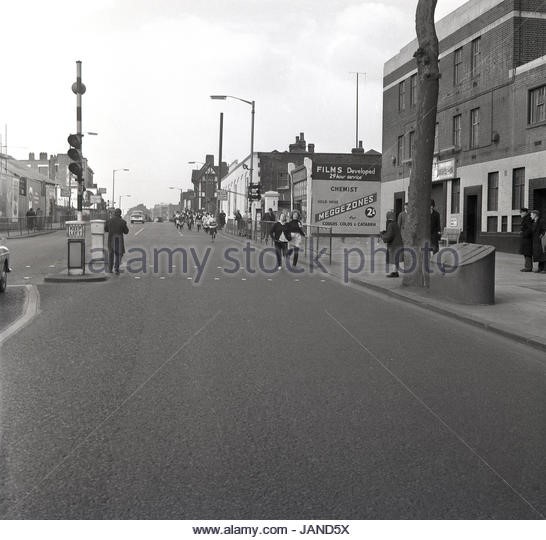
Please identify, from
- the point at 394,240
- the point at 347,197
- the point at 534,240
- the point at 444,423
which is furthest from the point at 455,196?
the point at 444,423

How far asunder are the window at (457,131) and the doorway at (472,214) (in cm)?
243

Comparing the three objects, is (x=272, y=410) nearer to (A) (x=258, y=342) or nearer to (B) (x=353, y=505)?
(B) (x=353, y=505)

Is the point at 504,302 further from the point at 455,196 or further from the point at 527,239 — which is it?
the point at 455,196

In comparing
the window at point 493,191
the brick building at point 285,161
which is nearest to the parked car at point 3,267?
the window at point 493,191

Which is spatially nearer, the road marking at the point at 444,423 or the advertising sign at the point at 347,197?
the road marking at the point at 444,423

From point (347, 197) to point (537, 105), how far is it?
1683 centimetres

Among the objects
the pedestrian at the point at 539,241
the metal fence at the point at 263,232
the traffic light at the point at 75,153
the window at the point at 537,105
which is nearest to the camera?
the traffic light at the point at 75,153

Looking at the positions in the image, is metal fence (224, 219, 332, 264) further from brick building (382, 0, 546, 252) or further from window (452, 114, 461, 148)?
window (452, 114, 461, 148)

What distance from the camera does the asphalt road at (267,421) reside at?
154 inches

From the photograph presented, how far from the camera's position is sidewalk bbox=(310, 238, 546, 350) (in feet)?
32.8

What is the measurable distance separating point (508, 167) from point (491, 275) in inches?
677

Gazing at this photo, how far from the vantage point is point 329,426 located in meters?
5.31

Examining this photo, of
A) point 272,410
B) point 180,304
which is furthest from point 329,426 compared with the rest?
point 180,304

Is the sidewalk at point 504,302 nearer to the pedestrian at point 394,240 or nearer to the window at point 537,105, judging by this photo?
the pedestrian at point 394,240
